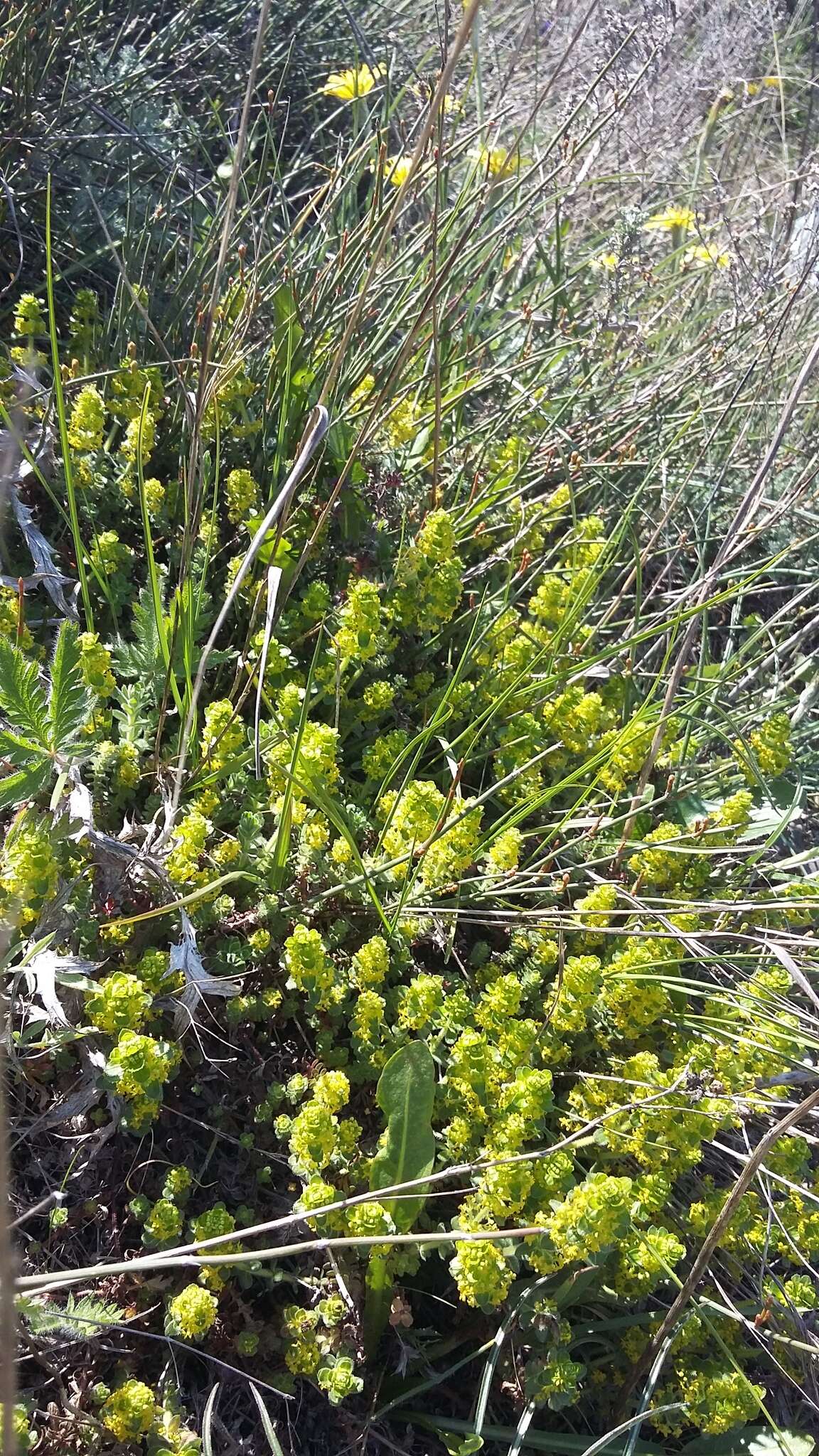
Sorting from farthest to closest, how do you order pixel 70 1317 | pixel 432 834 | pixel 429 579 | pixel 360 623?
pixel 429 579 → pixel 360 623 → pixel 432 834 → pixel 70 1317

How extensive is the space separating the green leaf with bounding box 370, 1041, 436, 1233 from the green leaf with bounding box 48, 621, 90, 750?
2.11 feet

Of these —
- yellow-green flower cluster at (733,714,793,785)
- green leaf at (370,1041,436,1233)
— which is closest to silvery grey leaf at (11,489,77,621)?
green leaf at (370,1041,436,1233)

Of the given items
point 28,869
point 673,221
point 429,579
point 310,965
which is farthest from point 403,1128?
point 673,221

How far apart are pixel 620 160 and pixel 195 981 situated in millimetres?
3172

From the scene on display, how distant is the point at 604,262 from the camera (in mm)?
2805

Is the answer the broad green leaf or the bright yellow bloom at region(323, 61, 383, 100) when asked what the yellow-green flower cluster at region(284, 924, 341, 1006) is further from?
the bright yellow bloom at region(323, 61, 383, 100)

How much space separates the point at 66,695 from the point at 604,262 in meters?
2.16

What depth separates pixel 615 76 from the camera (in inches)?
93.3

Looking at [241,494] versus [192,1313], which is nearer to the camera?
[192,1313]

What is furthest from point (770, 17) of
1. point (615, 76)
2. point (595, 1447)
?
point (595, 1447)

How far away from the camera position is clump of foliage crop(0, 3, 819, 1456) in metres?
1.39

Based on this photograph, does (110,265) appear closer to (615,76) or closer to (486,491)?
(486,491)

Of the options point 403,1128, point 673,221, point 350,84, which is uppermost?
point 350,84

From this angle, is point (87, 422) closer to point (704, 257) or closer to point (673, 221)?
point (704, 257)
